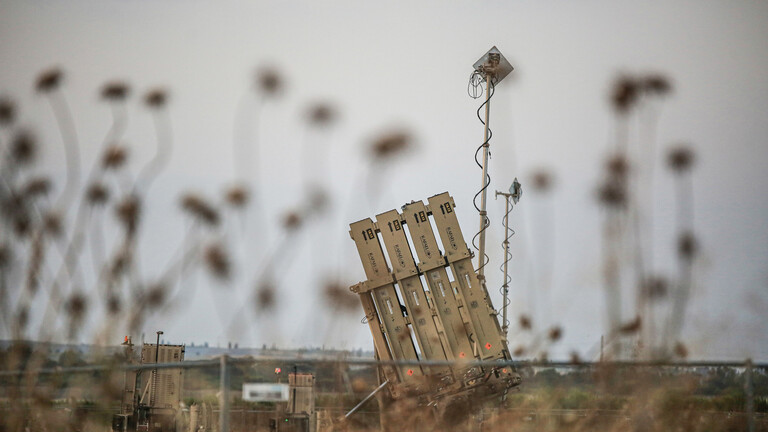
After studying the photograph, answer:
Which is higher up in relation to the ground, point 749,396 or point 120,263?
point 120,263

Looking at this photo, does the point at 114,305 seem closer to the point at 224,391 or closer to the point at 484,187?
the point at 224,391

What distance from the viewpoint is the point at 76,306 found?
7.02 metres

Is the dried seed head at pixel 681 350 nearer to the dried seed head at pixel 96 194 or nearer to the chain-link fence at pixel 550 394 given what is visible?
the chain-link fence at pixel 550 394

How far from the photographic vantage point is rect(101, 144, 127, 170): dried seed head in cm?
759

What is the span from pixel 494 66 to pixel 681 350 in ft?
22.7

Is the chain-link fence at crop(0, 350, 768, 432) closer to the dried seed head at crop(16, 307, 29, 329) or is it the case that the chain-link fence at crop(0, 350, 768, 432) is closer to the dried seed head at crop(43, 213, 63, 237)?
the dried seed head at crop(16, 307, 29, 329)

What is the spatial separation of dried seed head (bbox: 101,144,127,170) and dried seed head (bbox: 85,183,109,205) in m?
0.21

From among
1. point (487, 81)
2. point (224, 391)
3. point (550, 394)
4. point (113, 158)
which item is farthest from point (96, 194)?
point (487, 81)

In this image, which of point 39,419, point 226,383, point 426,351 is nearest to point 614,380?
point 226,383

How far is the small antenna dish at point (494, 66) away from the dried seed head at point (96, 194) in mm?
7527

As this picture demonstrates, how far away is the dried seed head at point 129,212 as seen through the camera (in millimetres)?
7418

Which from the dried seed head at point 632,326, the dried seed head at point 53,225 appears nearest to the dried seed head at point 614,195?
the dried seed head at point 632,326

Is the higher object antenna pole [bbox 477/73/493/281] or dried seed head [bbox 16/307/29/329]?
antenna pole [bbox 477/73/493/281]

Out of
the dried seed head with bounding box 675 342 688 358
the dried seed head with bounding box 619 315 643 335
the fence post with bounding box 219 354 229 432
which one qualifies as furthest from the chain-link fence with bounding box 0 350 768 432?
the dried seed head with bounding box 619 315 643 335
